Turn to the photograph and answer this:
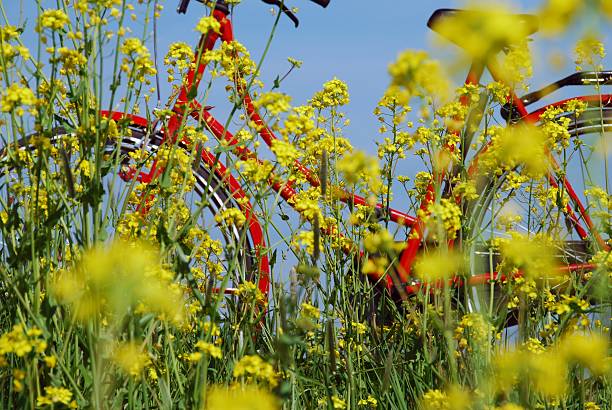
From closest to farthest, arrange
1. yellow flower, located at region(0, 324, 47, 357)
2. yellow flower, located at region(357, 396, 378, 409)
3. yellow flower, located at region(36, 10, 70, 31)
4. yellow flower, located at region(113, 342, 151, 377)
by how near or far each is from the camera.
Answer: yellow flower, located at region(0, 324, 47, 357), yellow flower, located at region(113, 342, 151, 377), yellow flower, located at region(36, 10, 70, 31), yellow flower, located at region(357, 396, 378, 409)

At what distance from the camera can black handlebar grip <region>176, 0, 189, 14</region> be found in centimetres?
375

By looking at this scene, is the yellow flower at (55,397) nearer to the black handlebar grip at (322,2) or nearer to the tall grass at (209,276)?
the tall grass at (209,276)

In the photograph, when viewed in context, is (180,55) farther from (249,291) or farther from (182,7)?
(182,7)

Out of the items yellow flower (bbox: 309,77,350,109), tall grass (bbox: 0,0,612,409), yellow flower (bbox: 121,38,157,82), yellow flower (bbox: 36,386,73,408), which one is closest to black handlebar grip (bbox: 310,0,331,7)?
yellow flower (bbox: 309,77,350,109)

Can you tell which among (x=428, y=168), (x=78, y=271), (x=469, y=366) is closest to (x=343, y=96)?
(x=428, y=168)

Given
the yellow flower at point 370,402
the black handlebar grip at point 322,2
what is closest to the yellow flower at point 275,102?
the yellow flower at point 370,402

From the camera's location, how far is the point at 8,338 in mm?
1456

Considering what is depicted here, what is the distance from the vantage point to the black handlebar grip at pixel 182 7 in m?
3.75

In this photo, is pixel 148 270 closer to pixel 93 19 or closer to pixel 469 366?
pixel 93 19

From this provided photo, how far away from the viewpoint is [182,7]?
3.77 meters

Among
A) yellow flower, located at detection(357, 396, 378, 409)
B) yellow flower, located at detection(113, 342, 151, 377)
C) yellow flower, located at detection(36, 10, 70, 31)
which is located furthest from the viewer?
yellow flower, located at detection(357, 396, 378, 409)

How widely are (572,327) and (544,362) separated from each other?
0.66m

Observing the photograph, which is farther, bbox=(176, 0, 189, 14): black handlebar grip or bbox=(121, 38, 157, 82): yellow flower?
bbox=(176, 0, 189, 14): black handlebar grip

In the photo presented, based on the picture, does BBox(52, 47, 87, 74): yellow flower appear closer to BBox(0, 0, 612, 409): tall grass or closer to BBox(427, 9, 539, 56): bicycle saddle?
BBox(0, 0, 612, 409): tall grass
